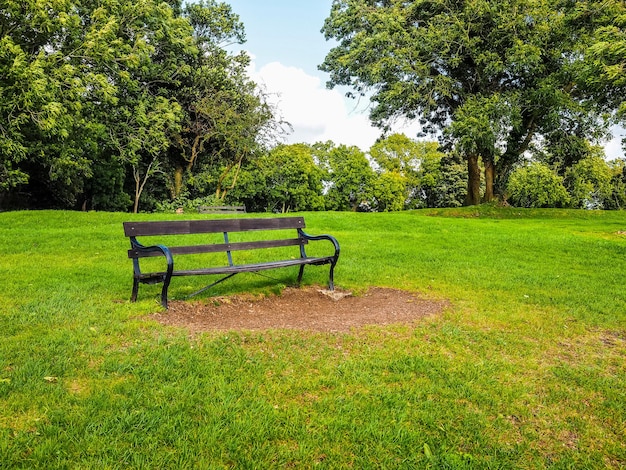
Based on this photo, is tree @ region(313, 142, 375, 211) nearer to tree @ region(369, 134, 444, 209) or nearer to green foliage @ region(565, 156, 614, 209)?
tree @ region(369, 134, 444, 209)

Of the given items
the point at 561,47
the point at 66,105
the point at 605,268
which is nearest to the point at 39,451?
the point at 605,268

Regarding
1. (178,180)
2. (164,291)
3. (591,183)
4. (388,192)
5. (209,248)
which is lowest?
(164,291)

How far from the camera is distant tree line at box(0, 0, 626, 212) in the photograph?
14555mm

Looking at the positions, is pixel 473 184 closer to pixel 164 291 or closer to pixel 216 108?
pixel 216 108

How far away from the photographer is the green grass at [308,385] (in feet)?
7.97

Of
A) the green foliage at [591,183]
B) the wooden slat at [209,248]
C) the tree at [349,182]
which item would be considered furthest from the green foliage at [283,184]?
the wooden slat at [209,248]

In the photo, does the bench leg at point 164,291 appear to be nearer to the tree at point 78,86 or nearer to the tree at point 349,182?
the tree at point 78,86

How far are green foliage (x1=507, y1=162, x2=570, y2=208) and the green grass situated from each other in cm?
3709

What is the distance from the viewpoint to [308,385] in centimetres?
317

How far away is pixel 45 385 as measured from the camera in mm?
2947

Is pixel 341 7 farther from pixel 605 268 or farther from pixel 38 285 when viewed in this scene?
pixel 38 285

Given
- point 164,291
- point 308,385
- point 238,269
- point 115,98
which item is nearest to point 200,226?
point 238,269

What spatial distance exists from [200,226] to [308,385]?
9.71 feet

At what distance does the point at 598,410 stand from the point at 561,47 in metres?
19.6
